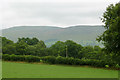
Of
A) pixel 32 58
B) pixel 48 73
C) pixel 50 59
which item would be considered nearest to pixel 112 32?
pixel 48 73

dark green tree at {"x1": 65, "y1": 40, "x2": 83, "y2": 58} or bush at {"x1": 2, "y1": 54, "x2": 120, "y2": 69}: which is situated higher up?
bush at {"x1": 2, "y1": 54, "x2": 120, "y2": 69}

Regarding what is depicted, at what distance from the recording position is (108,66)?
75.8ft

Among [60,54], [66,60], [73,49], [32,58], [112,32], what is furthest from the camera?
[73,49]

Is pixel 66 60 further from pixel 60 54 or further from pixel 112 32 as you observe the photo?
pixel 60 54

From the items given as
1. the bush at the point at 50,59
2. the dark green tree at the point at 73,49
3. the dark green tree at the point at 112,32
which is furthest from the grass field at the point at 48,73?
the dark green tree at the point at 73,49

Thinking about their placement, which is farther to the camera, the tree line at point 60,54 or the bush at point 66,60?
the tree line at point 60,54

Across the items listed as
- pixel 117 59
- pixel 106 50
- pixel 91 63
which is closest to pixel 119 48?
pixel 106 50

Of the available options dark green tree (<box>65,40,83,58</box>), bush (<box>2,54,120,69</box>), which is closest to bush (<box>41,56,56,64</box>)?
bush (<box>2,54,120,69</box>)

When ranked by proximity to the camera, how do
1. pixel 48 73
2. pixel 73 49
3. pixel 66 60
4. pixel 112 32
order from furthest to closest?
pixel 73 49 → pixel 66 60 → pixel 112 32 → pixel 48 73

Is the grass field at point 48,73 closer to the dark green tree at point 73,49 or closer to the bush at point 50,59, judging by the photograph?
the bush at point 50,59

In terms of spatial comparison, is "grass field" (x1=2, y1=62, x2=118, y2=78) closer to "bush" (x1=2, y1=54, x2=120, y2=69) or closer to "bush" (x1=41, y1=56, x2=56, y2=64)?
"bush" (x1=2, y1=54, x2=120, y2=69)

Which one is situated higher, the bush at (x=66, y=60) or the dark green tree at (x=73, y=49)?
the bush at (x=66, y=60)

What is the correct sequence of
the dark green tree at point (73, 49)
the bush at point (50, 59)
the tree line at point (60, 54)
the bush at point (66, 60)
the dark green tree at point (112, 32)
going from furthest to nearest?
the dark green tree at point (73, 49), the bush at point (50, 59), the tree line at point (60, 54), the bush at point (66, 60), the dark green tree at point (112, 32)

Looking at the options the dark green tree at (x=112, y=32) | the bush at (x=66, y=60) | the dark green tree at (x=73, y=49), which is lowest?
the dark green tree at (x=73, y=49)
